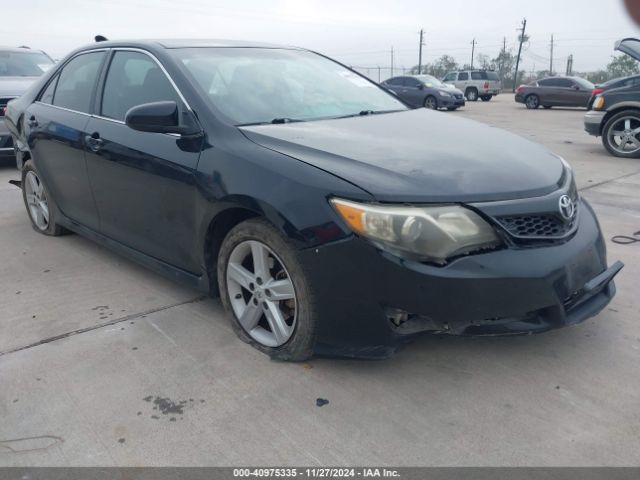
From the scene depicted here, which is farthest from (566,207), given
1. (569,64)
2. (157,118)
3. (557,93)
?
(569,64)

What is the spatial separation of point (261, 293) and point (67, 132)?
84.8 inches

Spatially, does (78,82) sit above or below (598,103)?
above

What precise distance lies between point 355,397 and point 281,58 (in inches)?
90.8

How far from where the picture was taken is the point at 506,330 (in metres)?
2.41

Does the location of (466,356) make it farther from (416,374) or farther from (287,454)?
(287,454)

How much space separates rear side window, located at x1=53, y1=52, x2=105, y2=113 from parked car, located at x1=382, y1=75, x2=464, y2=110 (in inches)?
689

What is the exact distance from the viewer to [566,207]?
2.62 m

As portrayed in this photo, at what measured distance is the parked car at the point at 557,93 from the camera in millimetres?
21750

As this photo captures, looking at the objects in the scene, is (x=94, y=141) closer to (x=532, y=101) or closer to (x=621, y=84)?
(x=621, y=84)

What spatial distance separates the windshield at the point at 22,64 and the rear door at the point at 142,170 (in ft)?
20.7

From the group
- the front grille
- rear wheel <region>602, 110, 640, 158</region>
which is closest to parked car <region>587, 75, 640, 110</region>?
rear wheel <region>602, 110, 640, 158</region>

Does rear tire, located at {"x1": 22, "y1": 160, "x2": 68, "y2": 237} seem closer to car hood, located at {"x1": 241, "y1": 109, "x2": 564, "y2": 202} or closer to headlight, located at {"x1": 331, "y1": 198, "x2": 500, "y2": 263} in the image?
car hood, located at {"x1": 241, "y1": 109, "x2": 564, "y2": 202}

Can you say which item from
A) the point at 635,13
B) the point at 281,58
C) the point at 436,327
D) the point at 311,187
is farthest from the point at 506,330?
the point at 281,58

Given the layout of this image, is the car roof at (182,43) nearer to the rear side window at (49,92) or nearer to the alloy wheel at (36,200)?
the rear side window at (49,92)
